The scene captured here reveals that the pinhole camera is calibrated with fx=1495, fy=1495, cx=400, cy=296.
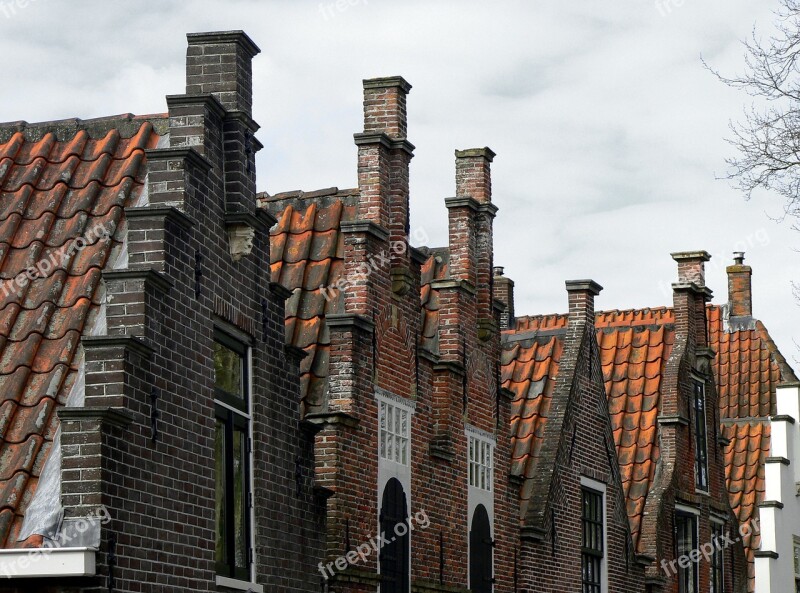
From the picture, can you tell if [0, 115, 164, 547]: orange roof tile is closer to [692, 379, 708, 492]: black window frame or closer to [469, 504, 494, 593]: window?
[469, 504, 494, 593]: window

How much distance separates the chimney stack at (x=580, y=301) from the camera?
24391 mm

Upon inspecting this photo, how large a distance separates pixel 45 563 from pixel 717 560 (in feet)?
68.0

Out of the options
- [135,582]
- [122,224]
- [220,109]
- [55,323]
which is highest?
[220,109]

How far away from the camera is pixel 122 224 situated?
12.8m

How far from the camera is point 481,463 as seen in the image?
20438mm

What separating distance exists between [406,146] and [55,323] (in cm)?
729

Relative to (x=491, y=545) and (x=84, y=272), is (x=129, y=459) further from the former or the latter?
(x=491, y=545)

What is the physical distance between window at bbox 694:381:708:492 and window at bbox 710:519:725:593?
0.97 m

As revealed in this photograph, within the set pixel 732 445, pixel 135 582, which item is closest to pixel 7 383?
pixel 135 582

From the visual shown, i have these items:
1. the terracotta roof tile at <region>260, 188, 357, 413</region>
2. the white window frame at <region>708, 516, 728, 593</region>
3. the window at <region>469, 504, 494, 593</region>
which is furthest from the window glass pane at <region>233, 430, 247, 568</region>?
the white window frame at <region>708, 516, 728, 593</region>

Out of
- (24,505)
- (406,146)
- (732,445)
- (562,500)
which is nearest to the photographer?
(24,505)

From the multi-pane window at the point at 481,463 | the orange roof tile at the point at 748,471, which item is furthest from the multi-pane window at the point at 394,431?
the orange roof tile at the point at 748,471

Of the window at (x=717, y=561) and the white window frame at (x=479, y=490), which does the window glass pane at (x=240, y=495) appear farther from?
the window at (x=717, y=561)

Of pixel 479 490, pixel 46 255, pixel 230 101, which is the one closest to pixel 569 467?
pixel 479 490
